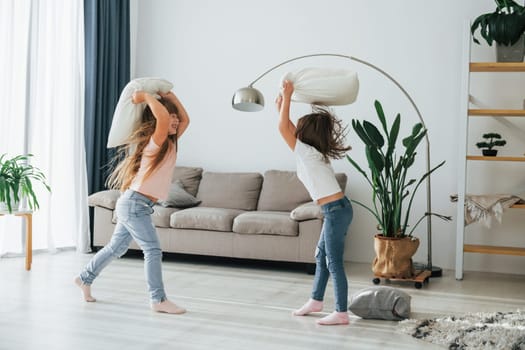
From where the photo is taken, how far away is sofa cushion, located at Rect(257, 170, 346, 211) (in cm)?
546

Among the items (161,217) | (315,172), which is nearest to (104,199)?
(161,217)

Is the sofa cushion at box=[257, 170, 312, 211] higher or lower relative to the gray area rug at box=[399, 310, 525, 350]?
higher

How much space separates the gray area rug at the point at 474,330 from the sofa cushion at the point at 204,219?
80.8 inches

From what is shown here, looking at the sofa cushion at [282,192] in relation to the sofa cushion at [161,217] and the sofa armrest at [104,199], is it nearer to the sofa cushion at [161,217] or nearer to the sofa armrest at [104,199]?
the sofa cushion at [161,217]

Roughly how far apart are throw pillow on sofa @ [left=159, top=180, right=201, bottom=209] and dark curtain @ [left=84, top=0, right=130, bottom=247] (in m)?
0.81

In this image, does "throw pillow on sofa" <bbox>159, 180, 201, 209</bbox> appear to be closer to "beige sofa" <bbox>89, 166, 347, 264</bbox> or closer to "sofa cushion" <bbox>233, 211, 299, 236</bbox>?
"beige sofa" <bbox>89, 166, 347, 264</bbox>

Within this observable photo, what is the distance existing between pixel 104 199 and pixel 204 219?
0.93 m

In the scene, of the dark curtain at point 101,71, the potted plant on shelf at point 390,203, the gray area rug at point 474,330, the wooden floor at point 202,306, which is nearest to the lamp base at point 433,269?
the wooden floor at point 202,306

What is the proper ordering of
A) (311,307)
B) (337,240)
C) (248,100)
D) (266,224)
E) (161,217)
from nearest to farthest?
1. (337,240)
2. (248,100)
3. (311,307)
4. (266,224)
5. (161,217)

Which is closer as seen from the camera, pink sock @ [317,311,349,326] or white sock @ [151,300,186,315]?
pink sock @ [317,311,349,326]

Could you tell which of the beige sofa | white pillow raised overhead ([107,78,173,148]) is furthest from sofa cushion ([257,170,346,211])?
white pillow raised overhead ([107,78,173,148])

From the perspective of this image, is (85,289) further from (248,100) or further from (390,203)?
(390,203)

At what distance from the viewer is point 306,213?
4.93 m

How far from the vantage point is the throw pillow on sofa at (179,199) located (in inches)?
216
